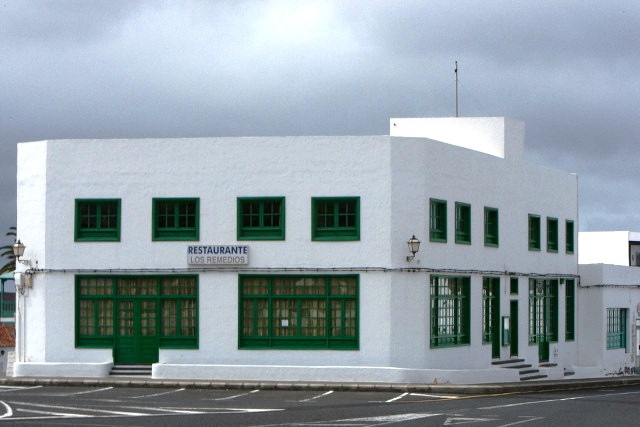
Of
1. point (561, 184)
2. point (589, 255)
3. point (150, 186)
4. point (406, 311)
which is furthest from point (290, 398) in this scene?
point (589, 255)

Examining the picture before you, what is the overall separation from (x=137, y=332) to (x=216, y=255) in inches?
115

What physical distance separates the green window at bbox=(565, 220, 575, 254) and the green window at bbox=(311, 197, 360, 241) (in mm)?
13271

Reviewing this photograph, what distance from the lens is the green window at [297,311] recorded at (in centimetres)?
3219

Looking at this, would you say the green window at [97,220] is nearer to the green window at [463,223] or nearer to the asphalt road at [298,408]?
the asphalt road at [298,408]

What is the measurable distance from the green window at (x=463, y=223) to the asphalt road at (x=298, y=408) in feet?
18.4

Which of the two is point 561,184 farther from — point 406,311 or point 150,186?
point 150,186

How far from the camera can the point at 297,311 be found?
32531 millimetres

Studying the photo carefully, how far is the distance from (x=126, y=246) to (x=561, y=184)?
53.6ft

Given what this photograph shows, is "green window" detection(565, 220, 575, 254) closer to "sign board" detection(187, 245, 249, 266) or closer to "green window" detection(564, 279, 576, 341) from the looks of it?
"green window" detection(564, 279, 576, 341)

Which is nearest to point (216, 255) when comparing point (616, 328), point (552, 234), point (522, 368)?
point (522, 368)

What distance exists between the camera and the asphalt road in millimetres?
21828

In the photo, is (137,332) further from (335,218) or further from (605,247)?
(605,247)

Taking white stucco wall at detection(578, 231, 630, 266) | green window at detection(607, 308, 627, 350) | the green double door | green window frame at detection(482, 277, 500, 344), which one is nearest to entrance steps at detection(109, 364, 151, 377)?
the green double door

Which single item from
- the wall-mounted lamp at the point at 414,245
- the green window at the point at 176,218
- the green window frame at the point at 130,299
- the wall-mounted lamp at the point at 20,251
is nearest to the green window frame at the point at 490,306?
the wall-mounted lamp at the point at 414,245
